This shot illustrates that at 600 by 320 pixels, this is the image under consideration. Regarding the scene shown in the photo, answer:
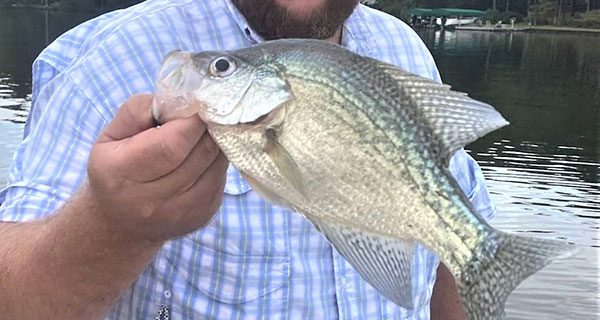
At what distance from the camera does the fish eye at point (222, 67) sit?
7.00 ft

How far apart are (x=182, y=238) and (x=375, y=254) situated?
72 cm

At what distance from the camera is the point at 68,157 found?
2.67 m

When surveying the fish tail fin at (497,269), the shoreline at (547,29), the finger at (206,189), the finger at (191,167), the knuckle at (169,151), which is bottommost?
the shoreline at (547,29)

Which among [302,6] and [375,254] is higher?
[302,6]

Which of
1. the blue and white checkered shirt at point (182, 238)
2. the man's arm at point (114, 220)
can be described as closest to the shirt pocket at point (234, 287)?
the blue and white checkered shirt at point (182, 238)

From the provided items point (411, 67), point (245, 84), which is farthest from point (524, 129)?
point (245, 84)

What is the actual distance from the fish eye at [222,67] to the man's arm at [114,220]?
6.3 inches

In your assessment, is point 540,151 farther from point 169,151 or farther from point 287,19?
point 169,151

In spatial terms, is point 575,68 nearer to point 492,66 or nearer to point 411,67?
point 492,66

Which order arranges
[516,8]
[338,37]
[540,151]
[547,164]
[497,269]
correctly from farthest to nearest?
[516,8], [540,151], [547,164], [338,37], [497,269]

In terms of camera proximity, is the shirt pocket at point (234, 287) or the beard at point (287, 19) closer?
the shirt pocket at point (234, 287)

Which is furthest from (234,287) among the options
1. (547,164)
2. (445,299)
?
(547,164)

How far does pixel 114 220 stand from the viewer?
2.17 m

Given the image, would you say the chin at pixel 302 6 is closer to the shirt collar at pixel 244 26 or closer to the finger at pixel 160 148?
the shirt collar at pixel 244 26
